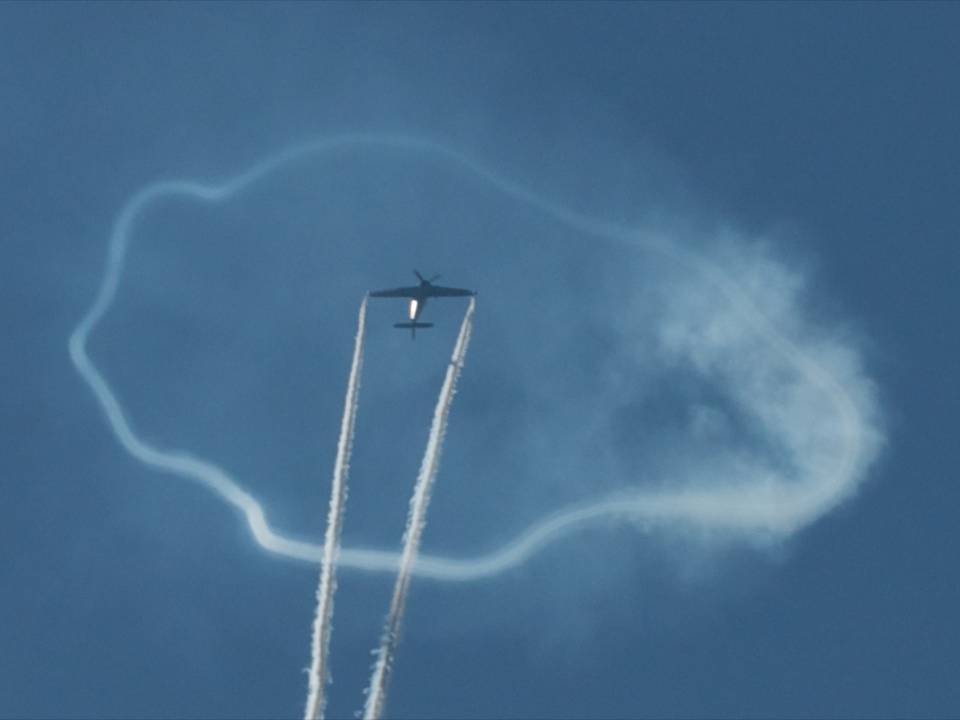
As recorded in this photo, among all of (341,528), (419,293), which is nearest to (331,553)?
(341,528)

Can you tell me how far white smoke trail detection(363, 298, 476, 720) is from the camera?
13712 centimetres

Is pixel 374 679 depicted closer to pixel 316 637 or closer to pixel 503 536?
pixel 316 637

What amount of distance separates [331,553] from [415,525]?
4.45 metres

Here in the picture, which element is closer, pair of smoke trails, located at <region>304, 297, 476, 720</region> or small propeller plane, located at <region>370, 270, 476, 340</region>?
pair of smoke trails, located at <region>304, 297, 476, 720</region>

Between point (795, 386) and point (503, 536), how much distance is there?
60.9 feet

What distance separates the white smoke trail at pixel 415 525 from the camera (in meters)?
137

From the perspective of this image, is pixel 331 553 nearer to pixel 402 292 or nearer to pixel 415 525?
pixel 415 525

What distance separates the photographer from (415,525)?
146 m

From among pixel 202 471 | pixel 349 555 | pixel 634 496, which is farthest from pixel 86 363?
pixel 634 496

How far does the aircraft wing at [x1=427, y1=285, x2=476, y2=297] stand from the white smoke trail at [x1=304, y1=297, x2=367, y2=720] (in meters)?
5.00

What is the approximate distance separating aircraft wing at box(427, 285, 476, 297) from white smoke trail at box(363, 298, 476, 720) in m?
1.14

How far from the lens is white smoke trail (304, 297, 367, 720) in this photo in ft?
450

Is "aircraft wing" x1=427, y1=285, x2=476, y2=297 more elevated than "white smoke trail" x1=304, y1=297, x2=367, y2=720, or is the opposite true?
"aircraft wing" x1=427, y1=285, x2=476, y2=297

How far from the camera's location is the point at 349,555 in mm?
152500
